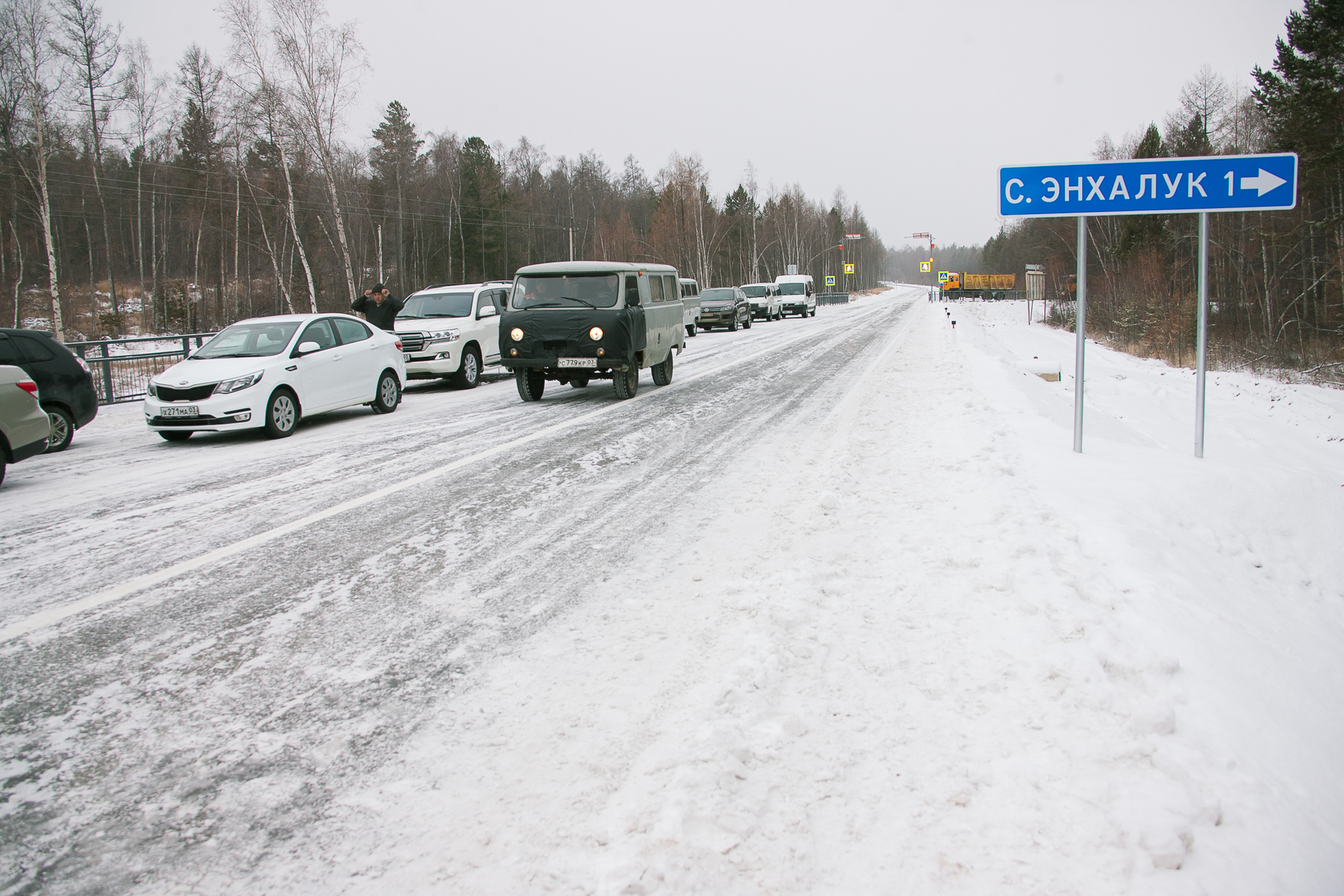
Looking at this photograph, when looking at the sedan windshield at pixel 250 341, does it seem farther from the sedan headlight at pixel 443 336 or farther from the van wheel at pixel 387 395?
the sedan headlight at pixel 443 336

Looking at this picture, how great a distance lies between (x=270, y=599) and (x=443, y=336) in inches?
471

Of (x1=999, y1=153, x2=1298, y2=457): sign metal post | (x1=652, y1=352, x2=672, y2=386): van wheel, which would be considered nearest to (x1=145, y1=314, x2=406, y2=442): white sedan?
(x1=652, y1=352, x2=672, y2=386): van wheel

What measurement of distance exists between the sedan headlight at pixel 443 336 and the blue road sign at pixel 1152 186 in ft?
36.4

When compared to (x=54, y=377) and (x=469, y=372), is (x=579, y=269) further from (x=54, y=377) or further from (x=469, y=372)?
(x=54, y=377)

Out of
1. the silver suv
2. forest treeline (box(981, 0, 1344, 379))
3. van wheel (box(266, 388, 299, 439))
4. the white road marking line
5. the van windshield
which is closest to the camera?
the white road marking line

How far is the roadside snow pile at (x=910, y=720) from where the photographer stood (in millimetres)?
2398

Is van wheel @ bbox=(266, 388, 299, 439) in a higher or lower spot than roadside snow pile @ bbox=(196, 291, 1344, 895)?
higher

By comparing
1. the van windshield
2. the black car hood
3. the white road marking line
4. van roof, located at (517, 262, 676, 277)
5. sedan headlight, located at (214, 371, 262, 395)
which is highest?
van roof, located at (517, 262, 676, 277)

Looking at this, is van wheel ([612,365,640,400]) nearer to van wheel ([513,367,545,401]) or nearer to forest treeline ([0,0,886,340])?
van wheel ([513,367,545,401])

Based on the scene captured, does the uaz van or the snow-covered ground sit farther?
the uaz van

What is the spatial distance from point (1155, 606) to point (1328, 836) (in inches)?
62.7

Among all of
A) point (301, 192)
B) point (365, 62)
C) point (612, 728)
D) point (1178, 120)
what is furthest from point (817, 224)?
point (612, 728)

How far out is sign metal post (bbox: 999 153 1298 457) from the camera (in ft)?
22.4

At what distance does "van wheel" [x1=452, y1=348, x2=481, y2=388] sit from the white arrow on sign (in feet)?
42.1
